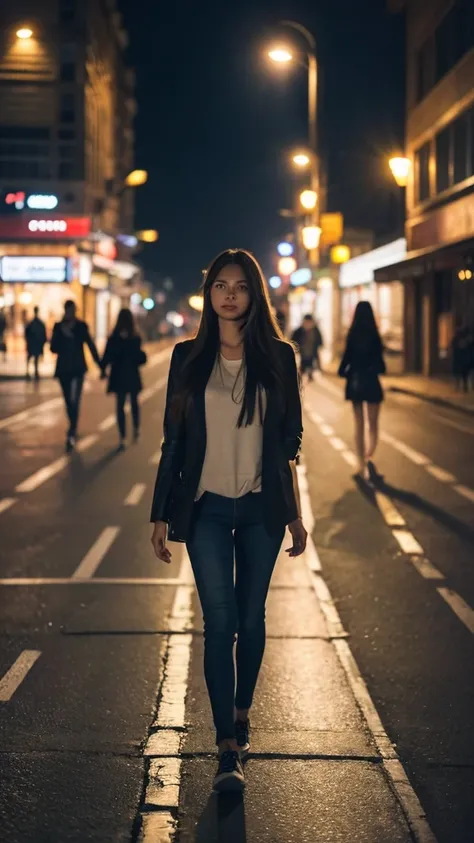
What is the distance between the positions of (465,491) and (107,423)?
981cm

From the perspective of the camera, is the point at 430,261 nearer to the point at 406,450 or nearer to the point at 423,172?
the point at 423,172

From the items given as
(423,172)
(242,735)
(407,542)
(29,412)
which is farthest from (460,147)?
(242,735)

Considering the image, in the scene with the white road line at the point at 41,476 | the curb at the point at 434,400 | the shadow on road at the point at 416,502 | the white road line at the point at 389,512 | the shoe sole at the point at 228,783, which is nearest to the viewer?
the shoe sole at the point at 228,783

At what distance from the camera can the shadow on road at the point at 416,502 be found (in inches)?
409

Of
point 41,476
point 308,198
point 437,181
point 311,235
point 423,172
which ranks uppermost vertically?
point 423,172

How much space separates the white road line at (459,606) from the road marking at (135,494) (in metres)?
4.59

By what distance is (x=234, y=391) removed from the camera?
4469mm

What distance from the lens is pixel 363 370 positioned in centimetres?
1386

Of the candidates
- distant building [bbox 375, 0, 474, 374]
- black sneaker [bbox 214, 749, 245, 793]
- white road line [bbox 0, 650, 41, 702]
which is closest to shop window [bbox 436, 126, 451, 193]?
distant building [bbox 375, 0, 474, 374]

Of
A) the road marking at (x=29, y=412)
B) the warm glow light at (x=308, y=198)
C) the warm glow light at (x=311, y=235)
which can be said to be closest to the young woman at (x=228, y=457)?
the road marking at (x=29, y=412)

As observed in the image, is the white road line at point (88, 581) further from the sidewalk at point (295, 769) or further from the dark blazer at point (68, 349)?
the dark blazer at point (68, 349)

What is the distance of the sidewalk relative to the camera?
13.5 feet

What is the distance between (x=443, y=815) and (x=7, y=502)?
8338 mm

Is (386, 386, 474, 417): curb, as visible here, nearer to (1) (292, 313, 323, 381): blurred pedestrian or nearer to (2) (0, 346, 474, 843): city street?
(1) (292, 313, 323, 381): blurred pedestrian
